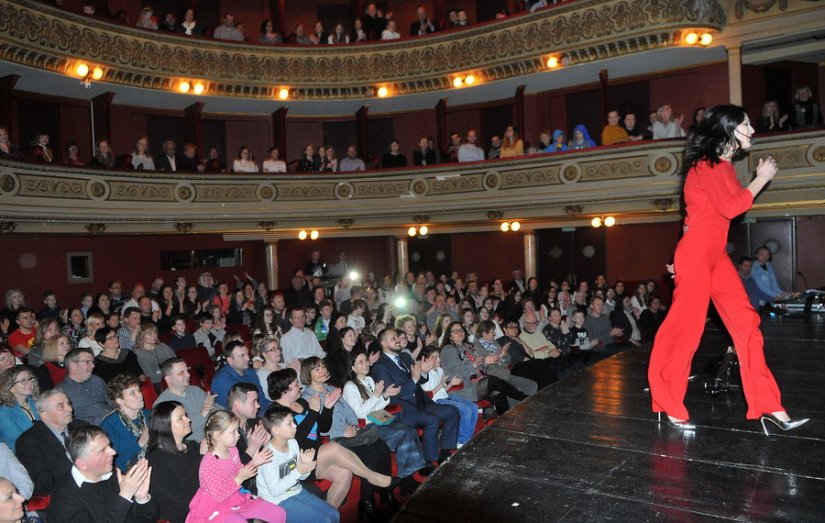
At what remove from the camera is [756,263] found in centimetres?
930

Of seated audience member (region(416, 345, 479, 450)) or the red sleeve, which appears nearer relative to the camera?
the red sleeve

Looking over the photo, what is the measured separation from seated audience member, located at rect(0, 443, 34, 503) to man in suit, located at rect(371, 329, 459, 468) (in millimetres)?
2941

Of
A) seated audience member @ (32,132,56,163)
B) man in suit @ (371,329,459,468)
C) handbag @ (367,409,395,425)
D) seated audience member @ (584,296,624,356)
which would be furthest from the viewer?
seated audience member @ (32,132,56,163)

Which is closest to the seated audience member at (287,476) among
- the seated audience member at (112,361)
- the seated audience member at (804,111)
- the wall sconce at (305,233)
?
the seated audience member at (112,361)

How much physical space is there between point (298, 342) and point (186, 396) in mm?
2784

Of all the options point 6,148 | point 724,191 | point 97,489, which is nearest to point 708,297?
point 724,191

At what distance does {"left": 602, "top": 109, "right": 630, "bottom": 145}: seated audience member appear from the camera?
13281mm

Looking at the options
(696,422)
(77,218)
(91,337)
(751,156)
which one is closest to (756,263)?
(751,156)

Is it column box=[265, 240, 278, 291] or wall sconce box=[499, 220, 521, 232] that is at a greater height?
wall sconce box=[499, 220, 521, 232]

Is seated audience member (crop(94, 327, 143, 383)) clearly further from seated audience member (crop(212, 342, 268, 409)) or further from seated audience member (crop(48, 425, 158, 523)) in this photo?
seated audience member (crop(48, 425, 158, 523))

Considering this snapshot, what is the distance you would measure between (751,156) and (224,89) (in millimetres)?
10744

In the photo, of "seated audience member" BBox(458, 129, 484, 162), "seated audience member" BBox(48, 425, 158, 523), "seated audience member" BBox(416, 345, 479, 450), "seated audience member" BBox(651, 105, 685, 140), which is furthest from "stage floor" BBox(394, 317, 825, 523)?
"seated audience member" BBox(458, 129, 484, 162)

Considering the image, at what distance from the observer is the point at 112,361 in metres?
6.63

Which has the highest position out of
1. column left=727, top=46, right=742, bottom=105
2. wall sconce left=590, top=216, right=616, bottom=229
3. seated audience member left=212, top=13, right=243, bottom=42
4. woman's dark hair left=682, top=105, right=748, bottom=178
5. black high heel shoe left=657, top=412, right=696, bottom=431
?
seated audience member left=212, top=13, right=243, bottom=42
